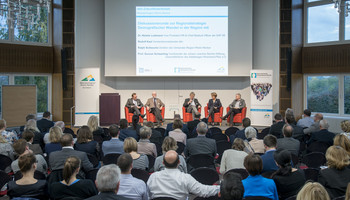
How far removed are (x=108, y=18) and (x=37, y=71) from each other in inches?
130

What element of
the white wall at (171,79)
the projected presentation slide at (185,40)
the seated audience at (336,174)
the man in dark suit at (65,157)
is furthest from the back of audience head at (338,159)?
the white wall at (171,79)

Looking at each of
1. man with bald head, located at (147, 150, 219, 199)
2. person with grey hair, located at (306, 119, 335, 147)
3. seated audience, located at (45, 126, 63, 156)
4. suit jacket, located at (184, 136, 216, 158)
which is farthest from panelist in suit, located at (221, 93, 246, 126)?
man with bald head, located at (147, 150, 219, 199)

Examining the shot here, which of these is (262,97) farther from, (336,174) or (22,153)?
(22,153)

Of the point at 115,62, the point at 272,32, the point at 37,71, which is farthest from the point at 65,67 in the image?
the point at 272,32

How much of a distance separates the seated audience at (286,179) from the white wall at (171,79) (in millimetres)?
9662

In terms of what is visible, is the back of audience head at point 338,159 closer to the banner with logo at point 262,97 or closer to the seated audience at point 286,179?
the seated audience at point 286,179

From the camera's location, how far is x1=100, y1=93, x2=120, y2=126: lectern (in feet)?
36.8

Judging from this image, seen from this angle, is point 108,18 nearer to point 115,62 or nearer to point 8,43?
point 115,62

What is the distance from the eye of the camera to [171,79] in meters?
13.1

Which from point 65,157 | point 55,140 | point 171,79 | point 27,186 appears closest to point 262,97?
point 171,79

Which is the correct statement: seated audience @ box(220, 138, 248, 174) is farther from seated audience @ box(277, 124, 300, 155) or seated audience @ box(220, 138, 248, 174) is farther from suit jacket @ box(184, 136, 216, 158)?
seated audience @ box(277, 124, 300, 155)

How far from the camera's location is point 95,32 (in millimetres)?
13039

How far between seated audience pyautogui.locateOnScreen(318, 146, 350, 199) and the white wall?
954cm

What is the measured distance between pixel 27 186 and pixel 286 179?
94.8 inches
